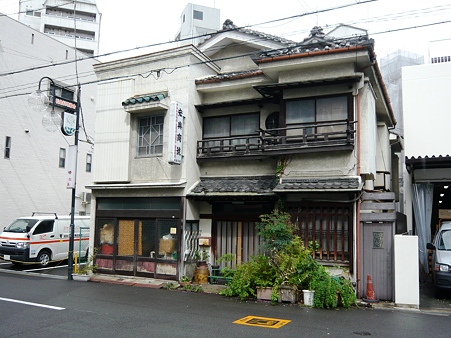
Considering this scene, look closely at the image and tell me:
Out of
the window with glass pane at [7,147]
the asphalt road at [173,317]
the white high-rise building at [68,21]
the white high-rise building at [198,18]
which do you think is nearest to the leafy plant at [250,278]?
the asphalt road at [173,317]

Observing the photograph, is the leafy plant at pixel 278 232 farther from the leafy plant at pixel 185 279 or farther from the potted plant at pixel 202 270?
the leafy plant at pixel 185 279

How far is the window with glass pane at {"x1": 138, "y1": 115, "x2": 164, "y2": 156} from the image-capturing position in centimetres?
1596

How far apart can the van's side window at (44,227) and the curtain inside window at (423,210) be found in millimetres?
16346

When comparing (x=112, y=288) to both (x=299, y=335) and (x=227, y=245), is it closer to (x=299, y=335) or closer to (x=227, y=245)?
(x=227, y=245)

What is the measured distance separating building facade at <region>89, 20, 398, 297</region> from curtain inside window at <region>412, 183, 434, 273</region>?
162 cm

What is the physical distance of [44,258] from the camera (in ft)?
63.3

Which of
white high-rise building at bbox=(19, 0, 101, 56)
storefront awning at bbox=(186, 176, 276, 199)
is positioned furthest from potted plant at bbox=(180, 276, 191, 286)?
white high-rise building at bbox=(19, 0, 101, 56)

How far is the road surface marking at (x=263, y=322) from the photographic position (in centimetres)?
898

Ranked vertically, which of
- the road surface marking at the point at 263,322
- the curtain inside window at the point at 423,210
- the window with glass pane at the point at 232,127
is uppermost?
the window with glass pane at the point at 232,127

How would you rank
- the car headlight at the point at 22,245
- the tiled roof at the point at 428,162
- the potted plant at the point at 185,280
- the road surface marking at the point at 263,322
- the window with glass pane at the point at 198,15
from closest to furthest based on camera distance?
the road surface marking at the point at 263,322, the potted plant at the point at 185,280, the tiled roof at the point at 428,162, the car headlight at the point at 22,245, the window with glass pane at the point at 198,15

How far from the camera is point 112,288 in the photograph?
14.0 meters

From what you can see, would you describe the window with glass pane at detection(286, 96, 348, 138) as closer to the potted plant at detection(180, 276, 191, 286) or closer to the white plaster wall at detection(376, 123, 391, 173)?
the white plaster wall at detection(376, 123, 391, 173)

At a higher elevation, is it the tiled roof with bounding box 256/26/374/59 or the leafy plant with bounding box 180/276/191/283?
the tiled roof with bounding box 256/26/374/59

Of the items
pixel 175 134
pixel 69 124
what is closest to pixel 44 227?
pixel 69 124
